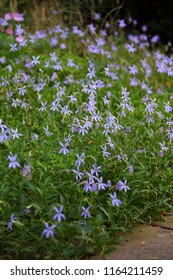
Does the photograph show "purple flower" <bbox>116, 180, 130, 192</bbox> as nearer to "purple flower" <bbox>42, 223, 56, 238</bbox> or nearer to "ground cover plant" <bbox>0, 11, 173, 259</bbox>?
"ground cover plant" <bbox>0, 11, 173, 259</bbox>

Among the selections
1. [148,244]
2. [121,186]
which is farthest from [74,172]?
[148,244]

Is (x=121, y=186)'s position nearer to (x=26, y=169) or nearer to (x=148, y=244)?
(x=148, y=244)

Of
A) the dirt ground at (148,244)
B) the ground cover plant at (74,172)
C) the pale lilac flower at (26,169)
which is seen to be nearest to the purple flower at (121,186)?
the ground cover plant at (74,172)

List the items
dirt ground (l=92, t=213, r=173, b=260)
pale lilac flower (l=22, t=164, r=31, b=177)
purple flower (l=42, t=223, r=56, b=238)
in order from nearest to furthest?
purple flower (l=42, t=223, r=56, b=238)
dirt ground (l=92, t=213, r=173, b=260)
pale lilac flower (l=22, t=164, r=31, b=177)

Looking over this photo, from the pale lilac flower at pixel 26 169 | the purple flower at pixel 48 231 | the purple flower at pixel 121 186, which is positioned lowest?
the purple flower at pixel 48 231

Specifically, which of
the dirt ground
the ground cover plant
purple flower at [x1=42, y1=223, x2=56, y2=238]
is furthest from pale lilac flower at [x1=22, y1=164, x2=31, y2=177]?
the dirt ground

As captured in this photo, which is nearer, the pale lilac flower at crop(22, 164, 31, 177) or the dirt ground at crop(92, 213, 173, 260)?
the dirt ground at crop(92, 213, 173, 260)

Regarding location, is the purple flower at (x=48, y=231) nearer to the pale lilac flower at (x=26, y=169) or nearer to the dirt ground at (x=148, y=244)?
the dirt ground at (x=148, y=244)

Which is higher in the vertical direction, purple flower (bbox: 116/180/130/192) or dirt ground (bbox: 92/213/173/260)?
purple flower (bbox: 116/180/130/192)
